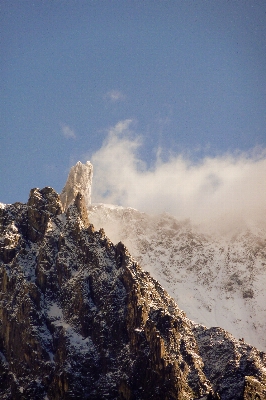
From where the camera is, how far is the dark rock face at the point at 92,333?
5064 inches

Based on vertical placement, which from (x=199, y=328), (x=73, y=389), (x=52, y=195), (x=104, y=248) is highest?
(x=52, y=195)

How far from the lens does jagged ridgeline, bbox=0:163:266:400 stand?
129 m

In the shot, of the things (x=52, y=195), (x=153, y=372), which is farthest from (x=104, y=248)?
(x=153, y=372)

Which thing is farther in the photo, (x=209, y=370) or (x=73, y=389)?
(x=209, y=370)

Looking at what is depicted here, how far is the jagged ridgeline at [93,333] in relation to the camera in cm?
12862

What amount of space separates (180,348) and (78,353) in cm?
2743

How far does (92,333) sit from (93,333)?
375 mm

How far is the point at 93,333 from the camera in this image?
452 ft

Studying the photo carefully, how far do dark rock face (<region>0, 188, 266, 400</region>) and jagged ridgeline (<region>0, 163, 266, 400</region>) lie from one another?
0.27 metres

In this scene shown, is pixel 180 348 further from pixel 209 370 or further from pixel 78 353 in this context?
pixel 78 353

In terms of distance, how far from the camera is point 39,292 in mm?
→ 146625

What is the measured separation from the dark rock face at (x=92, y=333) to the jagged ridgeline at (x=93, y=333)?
0.87 ft

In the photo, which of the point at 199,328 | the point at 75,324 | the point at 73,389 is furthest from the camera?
the point at 199,328

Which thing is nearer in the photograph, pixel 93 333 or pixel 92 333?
pixel 93 333
